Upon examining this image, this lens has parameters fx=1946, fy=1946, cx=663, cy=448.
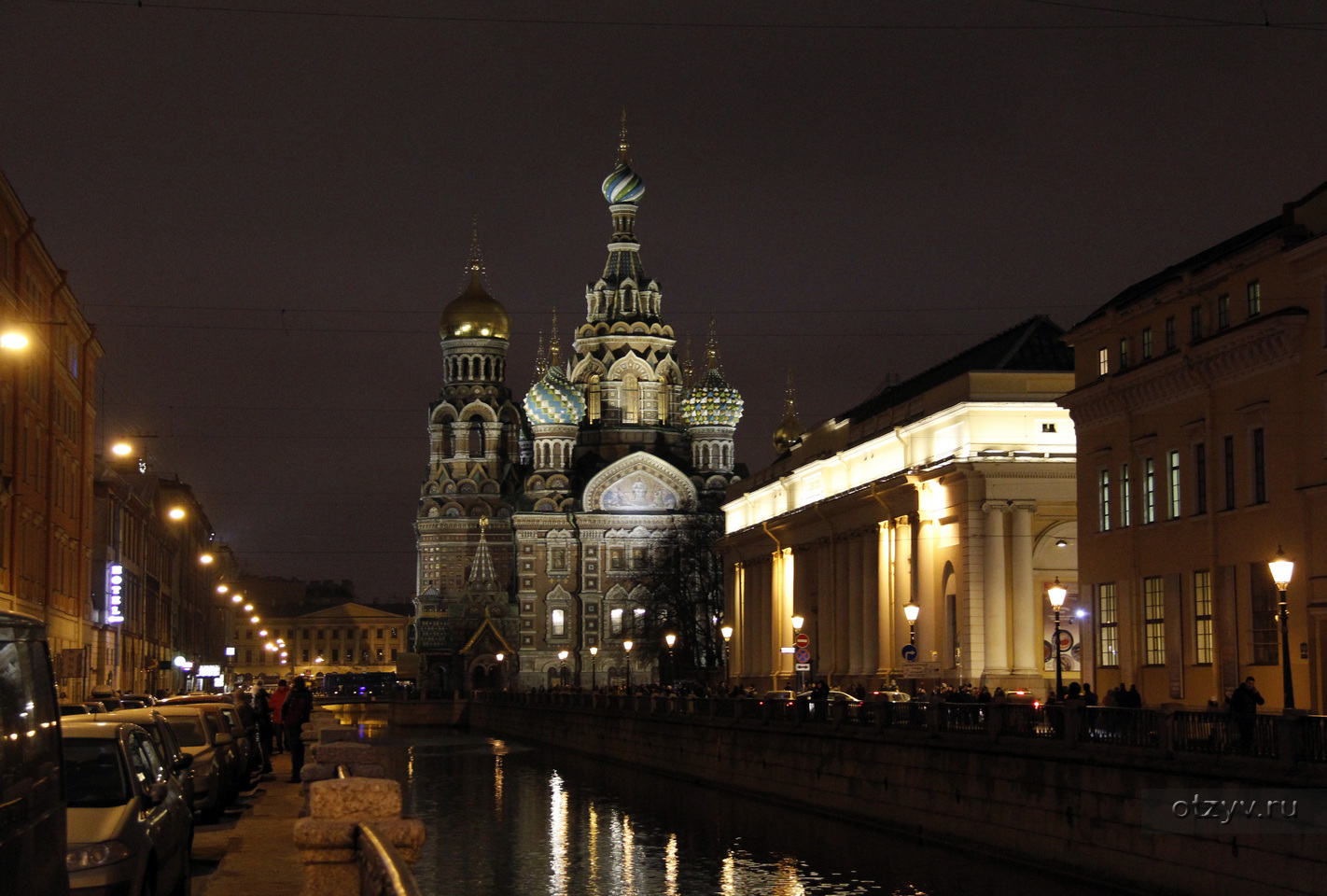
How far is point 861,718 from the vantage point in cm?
3803

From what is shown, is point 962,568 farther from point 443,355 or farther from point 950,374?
point 443,355

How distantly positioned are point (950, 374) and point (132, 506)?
35.0 m

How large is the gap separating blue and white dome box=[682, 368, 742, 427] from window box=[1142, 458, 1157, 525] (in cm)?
10151

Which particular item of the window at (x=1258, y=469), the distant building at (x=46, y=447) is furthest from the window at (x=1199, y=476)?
the distant building at (x=46, y=447)

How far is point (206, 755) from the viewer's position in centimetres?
2625

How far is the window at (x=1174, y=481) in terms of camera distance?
40.8 meters

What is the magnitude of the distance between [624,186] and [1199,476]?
371ft

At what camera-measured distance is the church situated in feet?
458

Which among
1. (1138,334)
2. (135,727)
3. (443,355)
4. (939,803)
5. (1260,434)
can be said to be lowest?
(939,803)

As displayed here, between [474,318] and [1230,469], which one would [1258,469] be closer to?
[1230,469]

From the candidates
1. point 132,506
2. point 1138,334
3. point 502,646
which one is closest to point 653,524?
point 502,646

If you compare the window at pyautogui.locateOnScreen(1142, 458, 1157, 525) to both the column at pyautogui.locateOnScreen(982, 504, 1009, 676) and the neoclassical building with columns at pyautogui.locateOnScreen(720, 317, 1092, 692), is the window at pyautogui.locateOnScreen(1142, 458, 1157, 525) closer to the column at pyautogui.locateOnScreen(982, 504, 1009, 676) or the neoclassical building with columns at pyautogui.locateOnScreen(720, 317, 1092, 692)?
the neoclassical building with columns at pyautogui.locateOnScreen(720, 317, 1092, 692)

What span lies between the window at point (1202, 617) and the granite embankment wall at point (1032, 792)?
7588mm

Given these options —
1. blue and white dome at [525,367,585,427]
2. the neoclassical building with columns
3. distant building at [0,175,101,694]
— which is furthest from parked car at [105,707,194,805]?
blue and white dome at [525,367,585,427]
